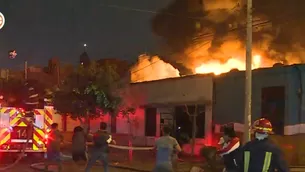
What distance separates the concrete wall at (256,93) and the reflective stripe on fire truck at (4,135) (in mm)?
10919

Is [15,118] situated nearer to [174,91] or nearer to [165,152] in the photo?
[165,152]

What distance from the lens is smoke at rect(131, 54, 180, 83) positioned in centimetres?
4034

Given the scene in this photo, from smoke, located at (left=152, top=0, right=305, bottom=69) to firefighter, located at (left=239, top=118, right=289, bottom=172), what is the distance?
2359cm

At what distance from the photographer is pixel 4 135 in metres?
18.7

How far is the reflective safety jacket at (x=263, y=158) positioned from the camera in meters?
5.89

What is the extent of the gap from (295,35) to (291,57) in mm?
1367

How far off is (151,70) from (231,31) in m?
8.38

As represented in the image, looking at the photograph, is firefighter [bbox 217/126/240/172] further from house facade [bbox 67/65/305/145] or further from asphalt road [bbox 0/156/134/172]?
house facade [bbox 67/65/305/145]

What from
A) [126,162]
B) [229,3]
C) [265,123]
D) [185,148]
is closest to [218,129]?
[185,148]

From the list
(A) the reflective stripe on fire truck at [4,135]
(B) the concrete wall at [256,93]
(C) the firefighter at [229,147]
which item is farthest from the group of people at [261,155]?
(B) the concrete wall at [256,93]

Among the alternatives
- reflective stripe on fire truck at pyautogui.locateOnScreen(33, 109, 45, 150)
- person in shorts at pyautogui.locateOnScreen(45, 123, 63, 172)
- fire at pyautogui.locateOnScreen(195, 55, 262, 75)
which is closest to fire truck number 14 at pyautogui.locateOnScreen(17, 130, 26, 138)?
reflective stripe on fire truck at pyautogui.locateOnScreen(33, 109, 45, 150)

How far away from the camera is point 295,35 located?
33.1m

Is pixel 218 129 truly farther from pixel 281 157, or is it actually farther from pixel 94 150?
pixel 281 157

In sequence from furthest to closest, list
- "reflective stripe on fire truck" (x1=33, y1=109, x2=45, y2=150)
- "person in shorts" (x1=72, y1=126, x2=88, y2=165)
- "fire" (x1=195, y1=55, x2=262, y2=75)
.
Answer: "fire" (x1=195, y1=55, x2=262, y2=75), "reflective stripe on fire truck" (x1=33, y1=109, x2=45, y2=150), "person in shorts" (x1=72, y1=126, x2=88, y2=165)
